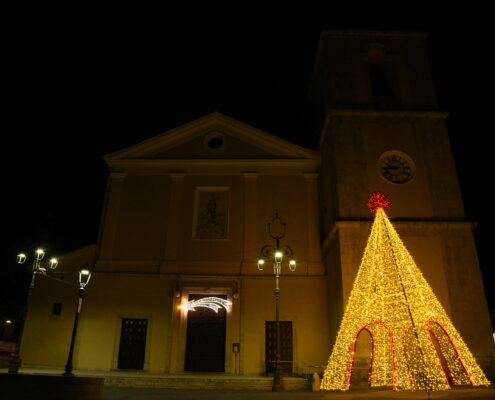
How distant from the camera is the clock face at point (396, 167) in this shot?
15.2 m

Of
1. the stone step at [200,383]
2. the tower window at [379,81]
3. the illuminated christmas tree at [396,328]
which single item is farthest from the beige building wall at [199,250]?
the illuminated christmas tree at [396,328]

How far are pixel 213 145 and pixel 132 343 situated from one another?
877cm

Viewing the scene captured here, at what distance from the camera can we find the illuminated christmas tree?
959 centimetres

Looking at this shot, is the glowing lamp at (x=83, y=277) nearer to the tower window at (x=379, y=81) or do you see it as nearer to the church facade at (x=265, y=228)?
the church facade at (x=265, y=228)

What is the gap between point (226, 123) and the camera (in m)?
18.7

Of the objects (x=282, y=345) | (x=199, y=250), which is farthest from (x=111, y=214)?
(x=282, y=345)

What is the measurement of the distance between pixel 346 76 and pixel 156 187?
9.17 m

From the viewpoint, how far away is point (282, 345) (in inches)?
608

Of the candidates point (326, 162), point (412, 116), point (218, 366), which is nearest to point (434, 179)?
point (412, 116)

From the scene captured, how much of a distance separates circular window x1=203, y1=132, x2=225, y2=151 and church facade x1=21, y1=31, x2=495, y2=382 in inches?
2.5

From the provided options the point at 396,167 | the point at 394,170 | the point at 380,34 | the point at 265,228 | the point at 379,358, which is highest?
the point at 380,34

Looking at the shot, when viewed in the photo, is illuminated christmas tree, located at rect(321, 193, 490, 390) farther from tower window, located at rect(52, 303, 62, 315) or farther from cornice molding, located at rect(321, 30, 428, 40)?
tower window, located at rect(52, 303, 62, 315)

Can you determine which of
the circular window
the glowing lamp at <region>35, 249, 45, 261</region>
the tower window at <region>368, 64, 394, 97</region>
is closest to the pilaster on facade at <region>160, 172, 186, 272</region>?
the circular window

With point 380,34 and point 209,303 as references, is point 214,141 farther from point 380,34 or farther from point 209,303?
point 380,34
